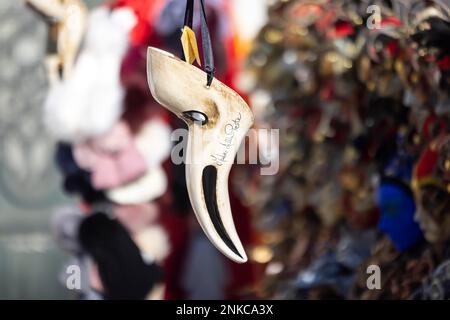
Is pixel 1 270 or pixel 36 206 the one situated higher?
pixel 36 206

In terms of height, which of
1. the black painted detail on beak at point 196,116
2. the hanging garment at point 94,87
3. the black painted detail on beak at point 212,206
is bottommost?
the black painted detail on beak at point 212,206

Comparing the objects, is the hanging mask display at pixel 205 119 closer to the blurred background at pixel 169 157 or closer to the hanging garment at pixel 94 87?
the blurred background at pixel 169 157

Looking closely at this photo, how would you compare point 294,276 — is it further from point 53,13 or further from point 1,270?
point 53,13

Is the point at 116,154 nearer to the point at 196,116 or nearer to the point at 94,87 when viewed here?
the point at 94,87

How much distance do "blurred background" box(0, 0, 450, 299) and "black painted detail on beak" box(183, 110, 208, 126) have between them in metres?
0.63

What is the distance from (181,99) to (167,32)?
71 centimetres

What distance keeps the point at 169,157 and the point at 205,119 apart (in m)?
0.70

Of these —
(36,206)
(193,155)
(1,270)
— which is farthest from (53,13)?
(193,155)

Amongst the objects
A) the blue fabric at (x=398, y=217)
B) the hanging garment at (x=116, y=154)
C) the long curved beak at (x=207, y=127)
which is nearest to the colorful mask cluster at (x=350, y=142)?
the blue fabric at (x=398, y=217)

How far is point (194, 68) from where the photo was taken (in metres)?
1.78

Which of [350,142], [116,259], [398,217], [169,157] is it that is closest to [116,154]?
[169,157]

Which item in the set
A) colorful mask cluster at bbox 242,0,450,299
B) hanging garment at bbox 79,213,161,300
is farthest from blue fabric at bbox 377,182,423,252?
hanging garment at bbox 79,213,161,300

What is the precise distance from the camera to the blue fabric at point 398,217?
7.64 ft

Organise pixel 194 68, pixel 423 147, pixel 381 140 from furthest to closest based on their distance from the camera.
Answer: pixel 381 140 < pixel 423 147 < pixel 194 68
